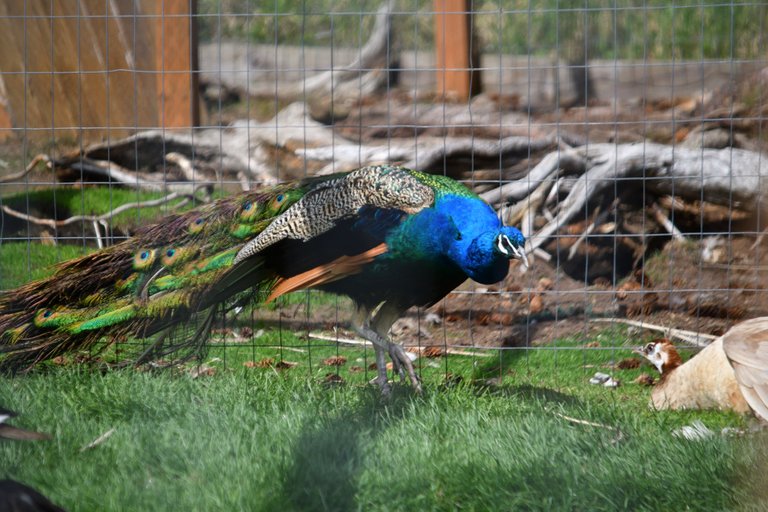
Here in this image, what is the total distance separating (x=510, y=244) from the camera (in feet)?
13.1

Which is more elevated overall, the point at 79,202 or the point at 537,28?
the point at 537,28

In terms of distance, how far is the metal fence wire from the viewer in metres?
5.50

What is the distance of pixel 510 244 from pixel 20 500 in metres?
2.24

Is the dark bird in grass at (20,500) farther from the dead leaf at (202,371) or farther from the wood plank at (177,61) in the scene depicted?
the wood plank at (177,61)

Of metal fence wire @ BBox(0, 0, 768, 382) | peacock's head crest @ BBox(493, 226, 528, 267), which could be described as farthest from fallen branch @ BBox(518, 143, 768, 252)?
peacock's head crest @ BBox(493, 226, 528, 267)

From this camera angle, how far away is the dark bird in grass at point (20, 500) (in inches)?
99.7

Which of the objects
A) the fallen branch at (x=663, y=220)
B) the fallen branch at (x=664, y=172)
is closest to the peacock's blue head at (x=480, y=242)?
the fallen branch at (x=664, y=172)

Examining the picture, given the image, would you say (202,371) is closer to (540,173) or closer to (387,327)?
(387,327)

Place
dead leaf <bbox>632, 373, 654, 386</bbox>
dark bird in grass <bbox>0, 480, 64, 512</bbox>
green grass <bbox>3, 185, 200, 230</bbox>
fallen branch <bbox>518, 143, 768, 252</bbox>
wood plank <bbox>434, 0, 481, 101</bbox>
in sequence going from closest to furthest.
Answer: dark bird in grass <bbox>0, 480, 64, 512</bbox> → dead leaf <bbox>632, 373, 654, 386</bbox> → fallen branch <bbox>518, 143, 768, 252</bbox> → green grass <bbox>3, 185, 200, 230</bbox> → wood plank <bbox>434, 0, 481, 101</bbox>

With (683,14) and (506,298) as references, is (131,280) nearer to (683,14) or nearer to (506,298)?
(506,298)

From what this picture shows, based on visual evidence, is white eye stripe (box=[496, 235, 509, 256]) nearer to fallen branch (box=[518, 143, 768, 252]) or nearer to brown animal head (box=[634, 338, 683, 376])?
brown animal head (box=[634, 338, 683, 376])

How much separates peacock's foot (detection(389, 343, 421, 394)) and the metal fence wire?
1.66 feet

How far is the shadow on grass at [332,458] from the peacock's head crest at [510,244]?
80 centimetres

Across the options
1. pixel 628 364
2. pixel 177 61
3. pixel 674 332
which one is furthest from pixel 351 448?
pixel 177 61
